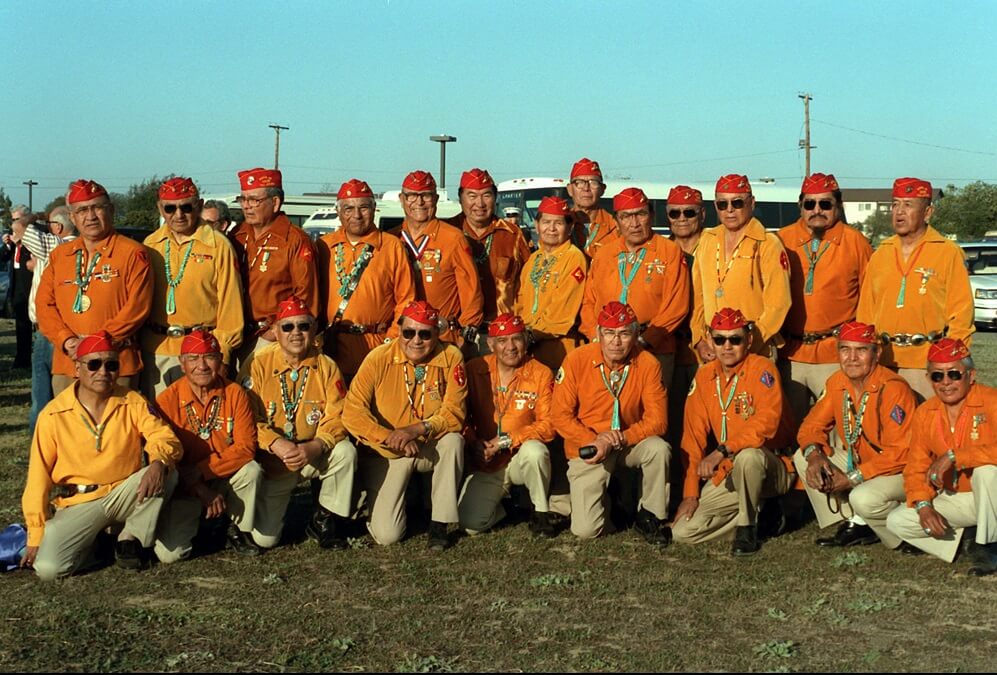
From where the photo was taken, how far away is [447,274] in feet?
27.1

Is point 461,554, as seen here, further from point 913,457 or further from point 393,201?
point 393,201

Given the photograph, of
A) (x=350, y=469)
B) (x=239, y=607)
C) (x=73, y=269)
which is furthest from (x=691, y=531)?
(x=73, y=269)

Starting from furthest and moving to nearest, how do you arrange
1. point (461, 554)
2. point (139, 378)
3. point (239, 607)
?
1. point (139, 378)
2. point (461, 554)
3. point (239, 607)

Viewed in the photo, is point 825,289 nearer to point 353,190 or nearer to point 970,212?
point 353,190

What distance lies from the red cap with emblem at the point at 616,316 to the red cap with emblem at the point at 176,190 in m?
2.75

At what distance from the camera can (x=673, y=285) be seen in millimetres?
7977

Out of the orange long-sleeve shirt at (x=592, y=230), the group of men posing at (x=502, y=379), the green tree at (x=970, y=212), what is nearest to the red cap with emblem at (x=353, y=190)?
the group of men posing at (x=502, y=379)

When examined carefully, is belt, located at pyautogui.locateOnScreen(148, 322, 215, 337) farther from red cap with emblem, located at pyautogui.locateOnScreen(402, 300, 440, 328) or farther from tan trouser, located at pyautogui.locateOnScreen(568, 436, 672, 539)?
tan trouser, located at pyautogui.locateOnScreen(568, 436, 672, 539)

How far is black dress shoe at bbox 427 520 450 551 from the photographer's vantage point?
Answer: 7.20 m

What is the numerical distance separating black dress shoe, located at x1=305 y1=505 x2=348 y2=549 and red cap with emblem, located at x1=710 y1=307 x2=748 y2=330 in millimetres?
2584

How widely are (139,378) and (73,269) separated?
79cm

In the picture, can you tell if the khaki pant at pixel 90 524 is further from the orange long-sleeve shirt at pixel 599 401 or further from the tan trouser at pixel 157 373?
the orange long-sleeve shirt at pixel 599 401

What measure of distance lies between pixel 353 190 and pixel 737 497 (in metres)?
3.18

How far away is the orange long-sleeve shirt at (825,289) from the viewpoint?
7844 millimetres
